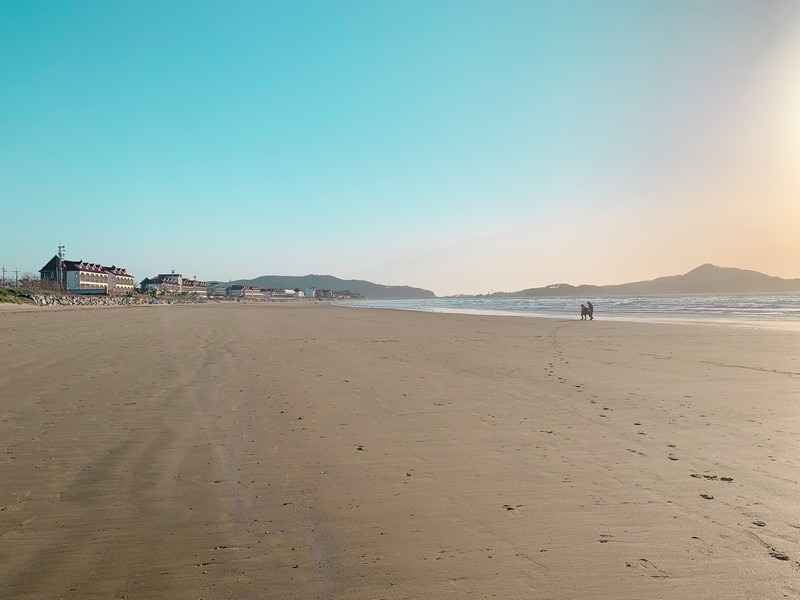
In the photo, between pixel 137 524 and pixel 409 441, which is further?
pixel 409 441

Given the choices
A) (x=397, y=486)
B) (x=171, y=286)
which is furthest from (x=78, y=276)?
(x=397, y=486)

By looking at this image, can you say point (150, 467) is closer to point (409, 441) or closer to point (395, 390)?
point (409, 441)

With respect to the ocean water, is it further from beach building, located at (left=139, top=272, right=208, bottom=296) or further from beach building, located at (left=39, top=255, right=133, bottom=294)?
beach building, located at (left=139, top=272, right=208, bottom=296)

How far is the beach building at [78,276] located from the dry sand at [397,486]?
113529 millimetres

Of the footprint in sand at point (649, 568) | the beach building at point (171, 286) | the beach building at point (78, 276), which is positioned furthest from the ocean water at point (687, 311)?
the beach building at point (171, 286)

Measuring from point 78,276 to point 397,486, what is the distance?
134 metres

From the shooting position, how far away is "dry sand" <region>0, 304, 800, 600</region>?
11.8 ft

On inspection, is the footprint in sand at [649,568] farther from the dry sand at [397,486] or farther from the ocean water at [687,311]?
the ocean water at [687,311]

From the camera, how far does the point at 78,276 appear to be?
392ft

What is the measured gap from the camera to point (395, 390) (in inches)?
401

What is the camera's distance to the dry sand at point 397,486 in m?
3.60

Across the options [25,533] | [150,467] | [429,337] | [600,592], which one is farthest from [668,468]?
[429,337]

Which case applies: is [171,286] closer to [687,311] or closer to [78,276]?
[78,276]

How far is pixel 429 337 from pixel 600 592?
18.5m
